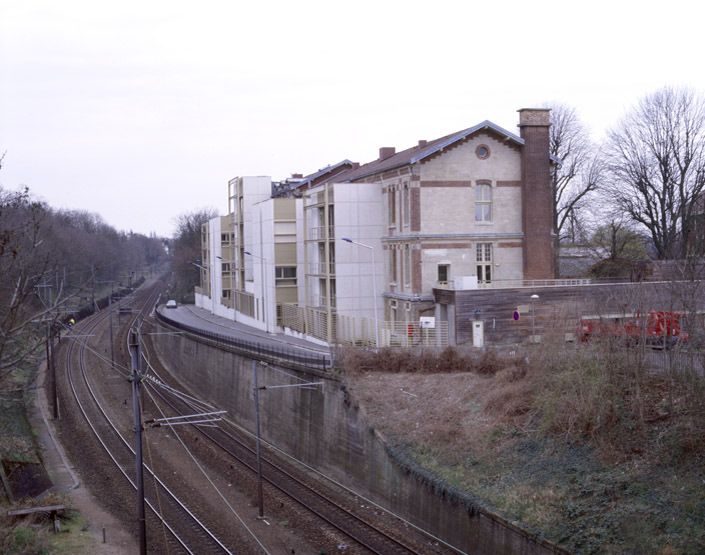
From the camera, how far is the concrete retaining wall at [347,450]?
20172 mm

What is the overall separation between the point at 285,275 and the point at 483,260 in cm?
1614

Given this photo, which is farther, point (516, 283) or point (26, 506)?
point (516, 283)

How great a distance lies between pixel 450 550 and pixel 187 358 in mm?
35098

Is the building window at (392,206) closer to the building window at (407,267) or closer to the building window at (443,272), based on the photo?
the building window at (407,267)

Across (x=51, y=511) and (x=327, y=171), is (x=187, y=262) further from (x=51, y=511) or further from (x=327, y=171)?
(x=51, y=511)

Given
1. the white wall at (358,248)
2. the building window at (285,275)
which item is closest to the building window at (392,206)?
the white wall at (358,248)

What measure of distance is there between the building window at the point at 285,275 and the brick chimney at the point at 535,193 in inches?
680

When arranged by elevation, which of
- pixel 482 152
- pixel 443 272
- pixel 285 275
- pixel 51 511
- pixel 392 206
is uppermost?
pixel 482 152

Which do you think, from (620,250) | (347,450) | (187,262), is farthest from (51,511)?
(187,262)

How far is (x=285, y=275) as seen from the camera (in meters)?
52.4

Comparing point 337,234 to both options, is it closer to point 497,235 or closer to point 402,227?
point 402,227

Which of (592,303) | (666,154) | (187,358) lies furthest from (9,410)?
(666,154)

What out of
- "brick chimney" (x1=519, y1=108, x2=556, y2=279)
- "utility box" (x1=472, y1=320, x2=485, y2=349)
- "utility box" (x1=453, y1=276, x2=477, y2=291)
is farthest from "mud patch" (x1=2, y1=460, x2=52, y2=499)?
"brick chimney" (x1=519, y1=108, x2=556, y2=279)

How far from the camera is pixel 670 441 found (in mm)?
18797
